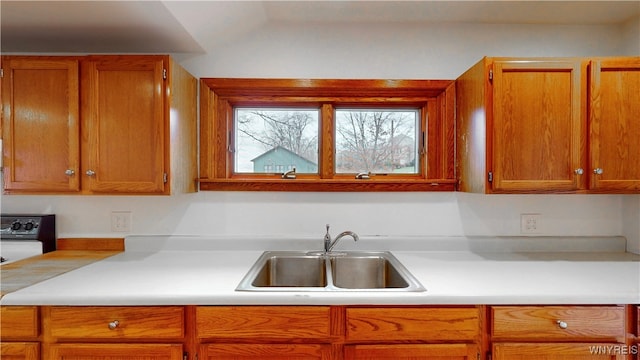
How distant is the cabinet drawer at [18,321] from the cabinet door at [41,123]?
56 cm

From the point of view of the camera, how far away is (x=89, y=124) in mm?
1569

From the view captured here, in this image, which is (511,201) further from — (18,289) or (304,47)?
(18,289)

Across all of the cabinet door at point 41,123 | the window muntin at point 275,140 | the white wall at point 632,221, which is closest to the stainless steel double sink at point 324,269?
the window muntin at point 275,140

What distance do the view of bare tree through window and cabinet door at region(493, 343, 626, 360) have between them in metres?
1.02

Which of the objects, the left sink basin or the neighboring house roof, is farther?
the neighboring house roof

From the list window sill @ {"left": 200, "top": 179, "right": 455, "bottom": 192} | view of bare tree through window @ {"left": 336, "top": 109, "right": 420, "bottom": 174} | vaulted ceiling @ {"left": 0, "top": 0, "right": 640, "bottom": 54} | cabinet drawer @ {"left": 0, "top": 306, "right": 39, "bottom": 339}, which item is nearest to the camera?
cabinet drawer @ {"left": 0, "top": 306, "right": 39, "bottom": 339}

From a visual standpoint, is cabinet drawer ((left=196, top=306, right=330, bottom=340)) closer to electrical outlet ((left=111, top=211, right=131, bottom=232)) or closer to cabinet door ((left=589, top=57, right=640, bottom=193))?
electrical outlet ((left=111, top=211, right=131, bottom=232))

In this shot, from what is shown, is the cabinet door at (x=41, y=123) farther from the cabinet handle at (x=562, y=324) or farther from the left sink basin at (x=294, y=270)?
the cabinet handle at (x=562, y=324)

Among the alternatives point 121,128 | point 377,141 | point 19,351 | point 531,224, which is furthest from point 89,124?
point 531,224

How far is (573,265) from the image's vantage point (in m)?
1.64

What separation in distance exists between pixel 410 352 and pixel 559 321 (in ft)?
1.89

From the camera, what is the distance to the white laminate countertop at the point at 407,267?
1.25 meters

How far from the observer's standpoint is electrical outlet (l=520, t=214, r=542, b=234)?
1.93m

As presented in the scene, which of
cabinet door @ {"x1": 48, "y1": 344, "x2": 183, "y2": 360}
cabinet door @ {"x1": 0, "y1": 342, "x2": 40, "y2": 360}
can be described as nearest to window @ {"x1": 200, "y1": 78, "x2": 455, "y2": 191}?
cabinet door @ {"x1": 48, "y1": 344, "x2": 183, "y2": 360}
